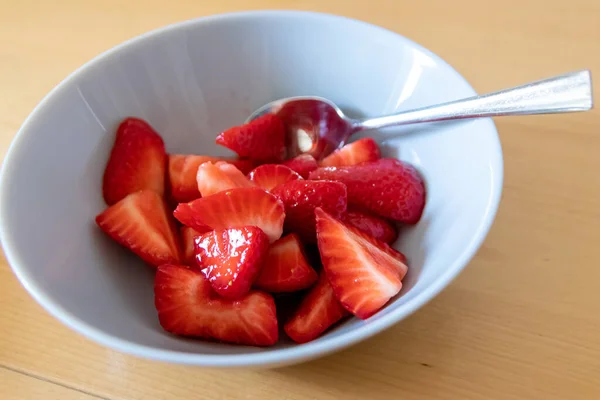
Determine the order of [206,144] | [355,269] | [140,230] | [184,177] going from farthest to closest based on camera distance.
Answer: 1. [206,144]
2. [184,177]
3. [140,230]
4. [355,269]

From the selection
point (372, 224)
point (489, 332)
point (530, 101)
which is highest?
point (530, 101)

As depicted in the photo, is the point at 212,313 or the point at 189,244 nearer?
the point at 212,313

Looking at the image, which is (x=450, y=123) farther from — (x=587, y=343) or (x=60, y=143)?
(x=60, y=143)

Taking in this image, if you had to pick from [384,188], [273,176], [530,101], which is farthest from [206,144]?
[530,101]

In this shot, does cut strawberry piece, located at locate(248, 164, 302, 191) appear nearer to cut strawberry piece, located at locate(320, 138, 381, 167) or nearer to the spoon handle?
→ cut strawberry piece, located at locate(320, 138, 381, 167)

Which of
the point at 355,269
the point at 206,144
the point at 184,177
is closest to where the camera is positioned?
the point at 355,269

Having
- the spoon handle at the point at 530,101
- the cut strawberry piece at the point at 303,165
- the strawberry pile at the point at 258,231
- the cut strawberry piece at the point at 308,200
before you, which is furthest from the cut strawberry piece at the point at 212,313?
the spoon handle at the point at 530,101

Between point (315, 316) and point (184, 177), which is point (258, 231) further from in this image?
point (184, 177)
